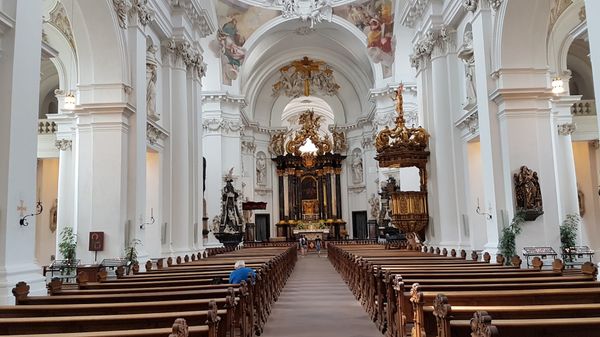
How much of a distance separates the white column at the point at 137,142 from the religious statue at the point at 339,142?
22.2 meters

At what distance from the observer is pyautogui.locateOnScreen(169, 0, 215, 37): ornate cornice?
14.6m

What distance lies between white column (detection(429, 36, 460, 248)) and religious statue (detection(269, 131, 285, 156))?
18.8 m

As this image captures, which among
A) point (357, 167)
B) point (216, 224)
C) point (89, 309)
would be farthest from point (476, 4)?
point (357, 167)

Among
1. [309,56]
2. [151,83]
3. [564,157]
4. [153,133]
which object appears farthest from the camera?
[309,56]

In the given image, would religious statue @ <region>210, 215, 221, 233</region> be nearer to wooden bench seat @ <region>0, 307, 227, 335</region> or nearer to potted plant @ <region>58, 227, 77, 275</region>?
potted plant @ <region>58, 227, 77, 275</region>

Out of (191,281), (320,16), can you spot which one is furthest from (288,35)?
(191,281)

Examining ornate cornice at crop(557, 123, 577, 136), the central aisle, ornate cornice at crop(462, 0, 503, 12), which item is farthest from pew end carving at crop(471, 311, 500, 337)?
ornate cornice at crop(557, 123, 577, 136)

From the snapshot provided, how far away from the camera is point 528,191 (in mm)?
9445

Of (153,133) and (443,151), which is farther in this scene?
(443,151)

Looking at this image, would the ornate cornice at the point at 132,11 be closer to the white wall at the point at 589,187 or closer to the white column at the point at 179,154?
the white column at the point at 179,154

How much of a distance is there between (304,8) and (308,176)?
12.0m

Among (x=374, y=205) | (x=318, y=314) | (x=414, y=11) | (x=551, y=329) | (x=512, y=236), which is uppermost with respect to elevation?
(x=414, y=11)

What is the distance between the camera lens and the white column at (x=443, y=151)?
13.7 metres

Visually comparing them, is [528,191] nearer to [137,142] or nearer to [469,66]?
[469,66]
